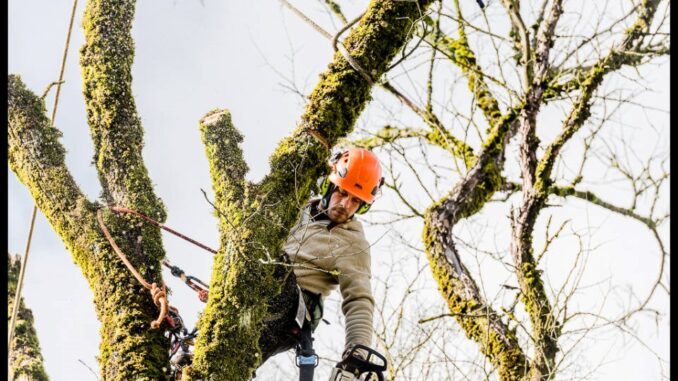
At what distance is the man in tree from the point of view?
4.40 meters

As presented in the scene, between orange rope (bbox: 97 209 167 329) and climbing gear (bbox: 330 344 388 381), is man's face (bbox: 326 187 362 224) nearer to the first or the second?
climbing gear (bbox: 330 344 388 381)

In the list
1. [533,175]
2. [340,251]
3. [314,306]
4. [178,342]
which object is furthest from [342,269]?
[533,175]

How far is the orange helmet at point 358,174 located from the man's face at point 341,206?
0.03 m

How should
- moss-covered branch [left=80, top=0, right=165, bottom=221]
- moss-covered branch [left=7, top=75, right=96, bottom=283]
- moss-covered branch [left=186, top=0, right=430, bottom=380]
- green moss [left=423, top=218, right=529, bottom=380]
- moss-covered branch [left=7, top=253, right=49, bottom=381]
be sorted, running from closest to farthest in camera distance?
1. moss-covered branch [left=186, top=0, right=430, bottom=380]
2. moss-covered branch [left=7, top=75, right=96, bottom=283]
3. moss-covered branch [left=80, top=0, right=165, bottom=221]
4. moss-covered branch [left=7, top=253, right=49, bottom=381]
5. green moss [left=423, top=218, right=529, bottom=380]

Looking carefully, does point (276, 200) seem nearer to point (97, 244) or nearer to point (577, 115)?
point (97, 244)

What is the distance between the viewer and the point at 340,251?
4.66m

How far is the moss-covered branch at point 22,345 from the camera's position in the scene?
13.6 feet

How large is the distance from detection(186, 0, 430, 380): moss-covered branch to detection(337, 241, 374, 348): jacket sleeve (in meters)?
1.07

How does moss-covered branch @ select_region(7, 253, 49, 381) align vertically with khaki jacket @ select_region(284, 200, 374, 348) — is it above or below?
below

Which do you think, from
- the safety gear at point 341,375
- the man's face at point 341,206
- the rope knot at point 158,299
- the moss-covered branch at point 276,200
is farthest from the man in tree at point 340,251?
the rope knot at point 158,299

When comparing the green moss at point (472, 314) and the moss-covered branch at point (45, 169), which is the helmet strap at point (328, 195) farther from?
the moss-covered branch at point (45, 169)

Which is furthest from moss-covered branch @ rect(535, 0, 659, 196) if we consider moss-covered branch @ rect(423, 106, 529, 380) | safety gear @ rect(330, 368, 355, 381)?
safety gear @ rect(330, 368, 355, 381)

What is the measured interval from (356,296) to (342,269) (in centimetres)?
17

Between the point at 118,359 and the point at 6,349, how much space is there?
1.81ft
